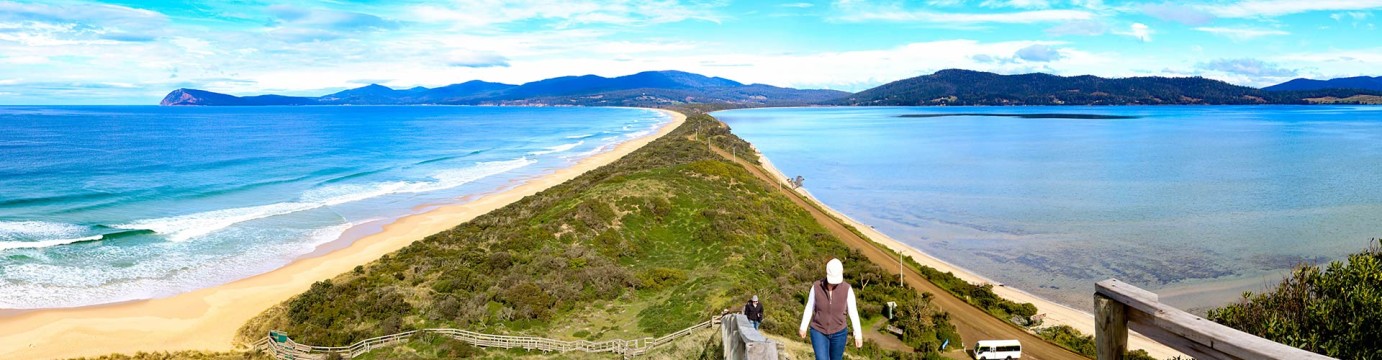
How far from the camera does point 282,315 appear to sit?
22.1m

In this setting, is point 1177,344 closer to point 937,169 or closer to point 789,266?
point 789,266

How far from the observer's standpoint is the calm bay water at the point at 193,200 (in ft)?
96.9

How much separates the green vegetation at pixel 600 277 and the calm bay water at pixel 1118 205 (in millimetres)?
9602

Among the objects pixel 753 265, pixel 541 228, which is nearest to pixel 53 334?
pixel 541 228

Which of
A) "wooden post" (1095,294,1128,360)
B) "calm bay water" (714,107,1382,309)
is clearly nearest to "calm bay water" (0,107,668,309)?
"calm bay water" (714,107,1382,309)

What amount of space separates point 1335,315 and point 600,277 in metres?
18.5

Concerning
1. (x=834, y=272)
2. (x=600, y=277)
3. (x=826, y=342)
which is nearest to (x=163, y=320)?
(x=600, y=277)

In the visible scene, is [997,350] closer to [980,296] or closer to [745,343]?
[980,296]

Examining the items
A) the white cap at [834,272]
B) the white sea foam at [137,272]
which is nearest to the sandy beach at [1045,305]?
the white cap at [834,272]

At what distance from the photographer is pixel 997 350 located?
19562 millimetres

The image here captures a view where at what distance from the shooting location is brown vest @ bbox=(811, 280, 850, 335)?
651 centimetres

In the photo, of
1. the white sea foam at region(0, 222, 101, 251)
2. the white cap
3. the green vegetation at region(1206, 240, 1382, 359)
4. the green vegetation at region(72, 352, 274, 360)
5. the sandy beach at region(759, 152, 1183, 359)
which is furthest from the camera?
the white sea foam at region(0, 222, 101, 251)

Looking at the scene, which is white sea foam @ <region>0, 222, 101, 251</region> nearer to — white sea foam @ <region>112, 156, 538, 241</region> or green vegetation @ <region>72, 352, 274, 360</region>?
white sea foam @ <region>112, 156, 538, 241</region>

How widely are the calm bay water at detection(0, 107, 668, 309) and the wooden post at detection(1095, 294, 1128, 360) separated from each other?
3187 centimetres
